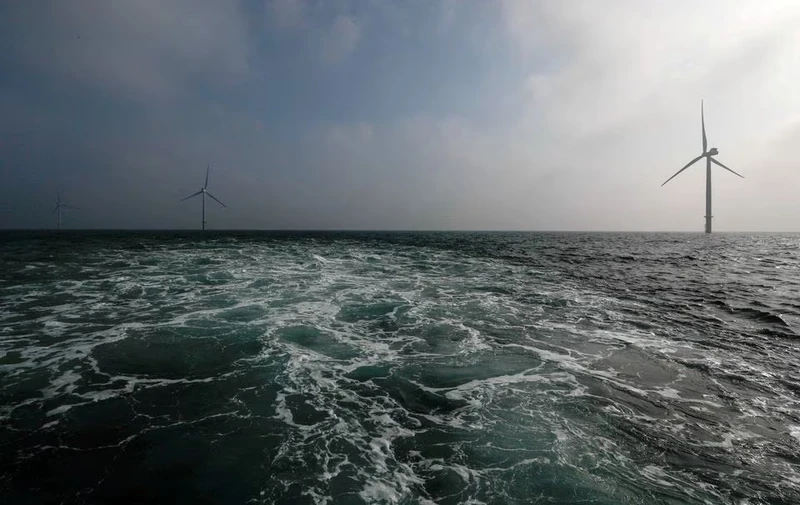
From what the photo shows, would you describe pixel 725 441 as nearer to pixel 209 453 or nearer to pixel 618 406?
pixel 618 406

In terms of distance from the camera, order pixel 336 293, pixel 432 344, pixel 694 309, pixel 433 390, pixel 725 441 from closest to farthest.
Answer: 1. pixel 725 441
2. pixel 433 390
3. pixel 432 344
4. pixel 694 309
5. pixel 336 293

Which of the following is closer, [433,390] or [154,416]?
[154,416]

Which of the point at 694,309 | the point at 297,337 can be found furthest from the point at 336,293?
the point at 694,309

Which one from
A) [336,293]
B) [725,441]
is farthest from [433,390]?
[336,293]

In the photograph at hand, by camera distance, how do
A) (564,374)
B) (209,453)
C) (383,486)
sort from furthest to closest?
(564,374), (209,453), (383,486)

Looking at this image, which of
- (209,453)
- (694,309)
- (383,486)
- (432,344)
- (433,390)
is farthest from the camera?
(694,309)

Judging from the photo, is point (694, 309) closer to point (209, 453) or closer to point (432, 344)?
point (432, 344)
